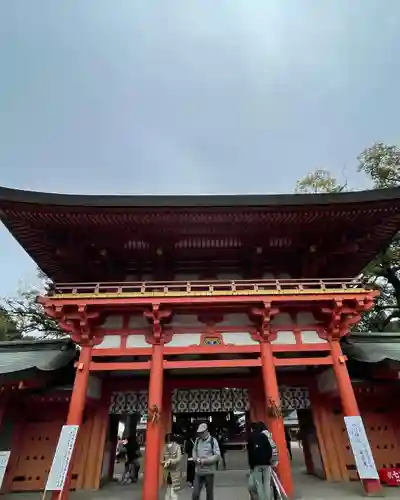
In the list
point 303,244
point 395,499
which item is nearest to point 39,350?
point 303,244

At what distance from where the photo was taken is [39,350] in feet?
36.4

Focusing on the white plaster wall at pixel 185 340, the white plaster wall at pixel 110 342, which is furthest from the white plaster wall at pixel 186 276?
the white plaster wall at pixel 110 342

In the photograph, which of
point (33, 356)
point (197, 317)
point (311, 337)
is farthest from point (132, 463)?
point (311, 337)

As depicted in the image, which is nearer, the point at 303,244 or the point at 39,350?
the point at 303,244

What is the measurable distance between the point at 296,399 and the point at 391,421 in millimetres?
2539

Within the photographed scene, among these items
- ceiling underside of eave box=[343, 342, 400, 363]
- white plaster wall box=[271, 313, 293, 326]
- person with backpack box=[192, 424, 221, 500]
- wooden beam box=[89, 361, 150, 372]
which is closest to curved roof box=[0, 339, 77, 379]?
wooden beam box=[89, 361, 150, 372]

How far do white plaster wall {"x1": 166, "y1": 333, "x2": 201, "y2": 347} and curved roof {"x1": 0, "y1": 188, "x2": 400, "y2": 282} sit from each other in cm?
224

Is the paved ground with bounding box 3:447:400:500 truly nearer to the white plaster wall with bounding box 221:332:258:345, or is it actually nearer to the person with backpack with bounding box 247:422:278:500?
the person with backpack with bounding box 247:422:278:500

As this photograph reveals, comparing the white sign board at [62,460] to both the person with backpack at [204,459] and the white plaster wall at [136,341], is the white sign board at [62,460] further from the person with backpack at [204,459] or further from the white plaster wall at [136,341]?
the person with backpack at [204,459]

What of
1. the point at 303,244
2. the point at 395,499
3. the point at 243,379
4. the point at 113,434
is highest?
the point at 303,244

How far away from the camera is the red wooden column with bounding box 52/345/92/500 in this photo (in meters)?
7.56

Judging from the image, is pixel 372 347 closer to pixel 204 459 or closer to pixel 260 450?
pixel 260 450

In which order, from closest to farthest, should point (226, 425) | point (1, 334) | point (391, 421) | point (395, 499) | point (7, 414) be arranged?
1. point (395, 499)
2. point (7, 414)
3. point (391, 421)
4. point (226, 425)
5. point (1, 334)

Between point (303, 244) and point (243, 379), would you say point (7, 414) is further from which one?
point (303, 244)
